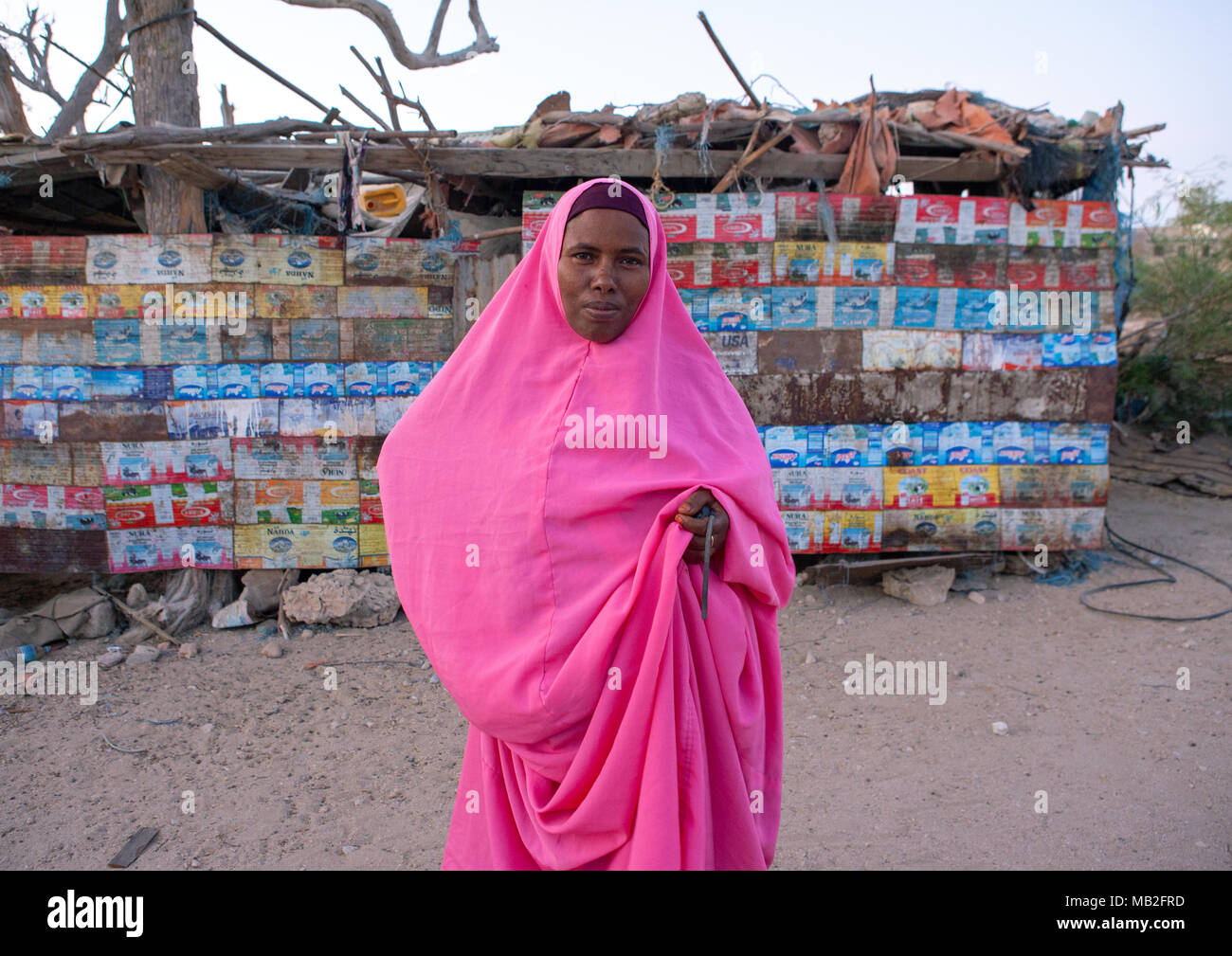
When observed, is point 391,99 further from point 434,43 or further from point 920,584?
point 920,584

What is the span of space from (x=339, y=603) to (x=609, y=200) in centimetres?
419

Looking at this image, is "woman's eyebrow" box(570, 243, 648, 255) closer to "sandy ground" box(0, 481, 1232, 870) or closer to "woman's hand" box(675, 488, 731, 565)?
"woman's hand" box(675, 488, 731, 565)

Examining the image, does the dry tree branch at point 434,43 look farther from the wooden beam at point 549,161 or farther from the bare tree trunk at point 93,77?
the bare tree trunk at point 93,77

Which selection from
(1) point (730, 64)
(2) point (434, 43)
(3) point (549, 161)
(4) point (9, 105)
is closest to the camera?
(1) point (730, 64)

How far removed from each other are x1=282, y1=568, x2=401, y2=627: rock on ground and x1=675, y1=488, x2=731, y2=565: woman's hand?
4024mm

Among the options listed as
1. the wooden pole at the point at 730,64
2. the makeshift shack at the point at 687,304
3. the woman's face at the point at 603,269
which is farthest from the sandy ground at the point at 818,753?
the wooden pole at the point at 730,64

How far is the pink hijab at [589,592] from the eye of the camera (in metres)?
1.62

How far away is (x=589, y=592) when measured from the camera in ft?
5.59

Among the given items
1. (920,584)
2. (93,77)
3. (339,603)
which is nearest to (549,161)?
(339,603)

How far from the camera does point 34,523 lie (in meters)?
5.41

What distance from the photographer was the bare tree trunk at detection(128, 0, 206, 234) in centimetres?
530

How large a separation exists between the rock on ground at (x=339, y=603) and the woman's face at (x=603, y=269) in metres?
3.99

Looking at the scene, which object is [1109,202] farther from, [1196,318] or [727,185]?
[1196,318]
